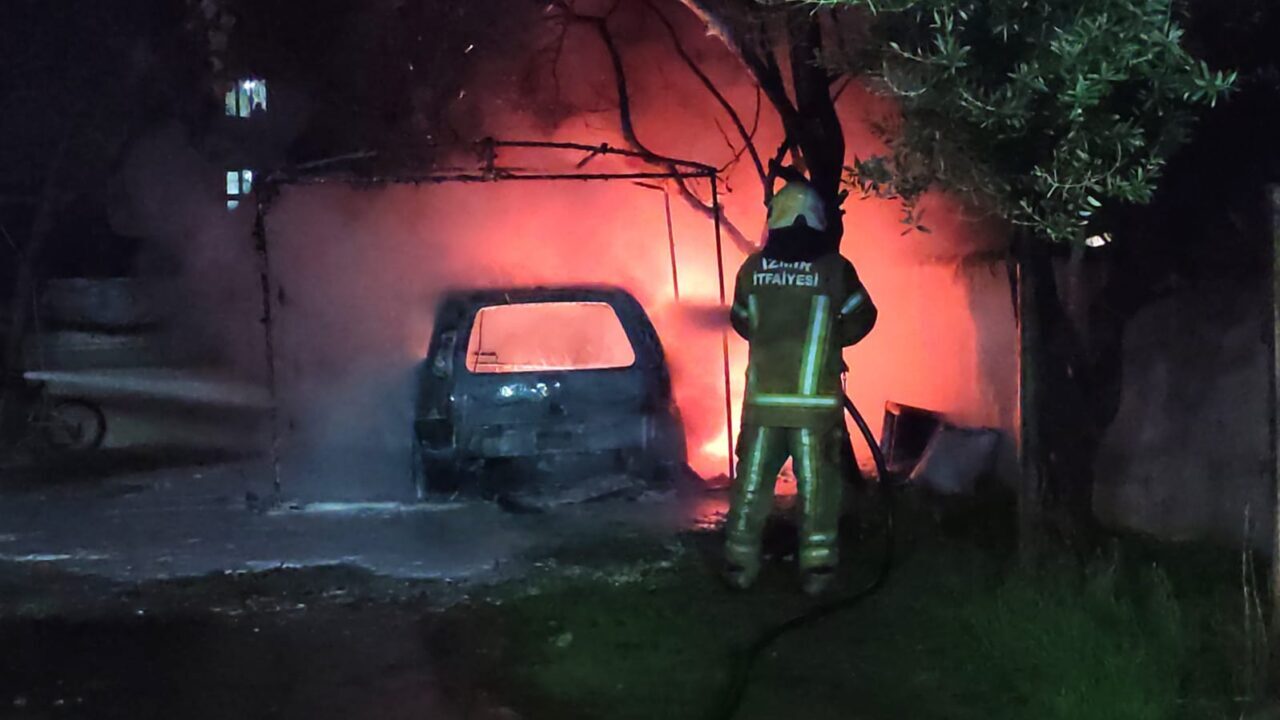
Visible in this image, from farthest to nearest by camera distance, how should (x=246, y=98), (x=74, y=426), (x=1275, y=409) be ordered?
(x=246, y=98) < (x=74, y=426) < (x=1275, y=409)

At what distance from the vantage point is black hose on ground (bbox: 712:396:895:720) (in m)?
4.49

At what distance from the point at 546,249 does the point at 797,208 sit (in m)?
4.77

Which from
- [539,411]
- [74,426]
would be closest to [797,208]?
[539,411]

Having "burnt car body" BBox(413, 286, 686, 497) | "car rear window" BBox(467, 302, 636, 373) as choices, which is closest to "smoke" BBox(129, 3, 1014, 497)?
"car rear window" BBox(467, 302, 636, 373)

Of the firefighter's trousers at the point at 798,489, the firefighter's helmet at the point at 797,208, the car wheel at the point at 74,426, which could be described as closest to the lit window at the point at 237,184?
the car wheel at the point at 74,426

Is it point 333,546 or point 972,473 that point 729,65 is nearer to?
point 972,473

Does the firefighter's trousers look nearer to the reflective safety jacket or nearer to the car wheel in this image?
the reflective safety jacket

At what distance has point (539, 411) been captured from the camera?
25.5 feet

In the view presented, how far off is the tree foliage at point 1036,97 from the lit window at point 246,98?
9.20 meters

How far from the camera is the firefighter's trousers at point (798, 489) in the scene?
19.0 ft

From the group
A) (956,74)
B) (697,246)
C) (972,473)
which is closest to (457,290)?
(697,246)

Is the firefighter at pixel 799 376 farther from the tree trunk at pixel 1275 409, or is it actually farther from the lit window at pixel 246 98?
the lit window at pixel 246 98

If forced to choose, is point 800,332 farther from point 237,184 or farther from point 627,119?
point 237,184

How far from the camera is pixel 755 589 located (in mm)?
5984
